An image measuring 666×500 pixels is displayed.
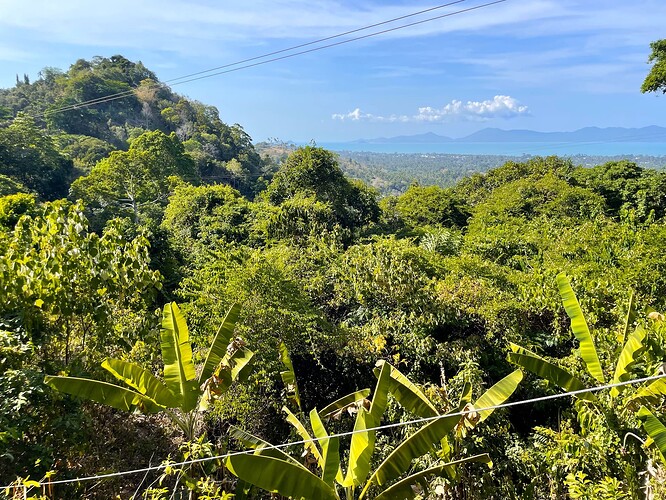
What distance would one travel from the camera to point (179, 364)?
4992mm

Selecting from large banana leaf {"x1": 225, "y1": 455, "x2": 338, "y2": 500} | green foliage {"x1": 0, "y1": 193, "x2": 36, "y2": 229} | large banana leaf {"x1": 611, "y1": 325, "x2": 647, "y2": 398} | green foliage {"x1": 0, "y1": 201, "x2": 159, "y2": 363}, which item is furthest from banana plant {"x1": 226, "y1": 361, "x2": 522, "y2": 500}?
green foliage {"x1": 0, "y1": 193, "x2": 36, "y2": 229}

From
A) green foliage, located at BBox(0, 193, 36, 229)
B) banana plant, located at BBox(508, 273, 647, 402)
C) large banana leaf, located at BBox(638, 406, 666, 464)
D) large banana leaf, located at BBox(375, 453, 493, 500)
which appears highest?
green foliage, located at BBox(0, 193, 36, 229)

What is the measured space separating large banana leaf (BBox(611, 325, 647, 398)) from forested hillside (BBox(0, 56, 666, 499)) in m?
0.02

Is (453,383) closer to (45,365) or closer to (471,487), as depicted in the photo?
(471,487)

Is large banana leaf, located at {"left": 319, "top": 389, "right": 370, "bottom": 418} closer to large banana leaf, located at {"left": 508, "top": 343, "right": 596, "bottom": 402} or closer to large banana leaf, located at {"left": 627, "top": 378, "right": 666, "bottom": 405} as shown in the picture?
large banana leaf, located at {"left": 508, "top": 343, "right": 596, "bottom": 402}

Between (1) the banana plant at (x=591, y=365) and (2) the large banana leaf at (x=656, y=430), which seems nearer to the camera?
(2) the large banana leaf at (x=656, y=430)

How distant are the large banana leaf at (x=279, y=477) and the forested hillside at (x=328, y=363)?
17mm

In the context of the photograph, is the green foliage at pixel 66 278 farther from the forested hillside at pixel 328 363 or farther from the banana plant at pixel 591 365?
the banana plant at pixel 591 365

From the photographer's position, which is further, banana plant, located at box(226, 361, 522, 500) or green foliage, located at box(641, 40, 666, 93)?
green foliage, located at box(641, 40, 666, 93)

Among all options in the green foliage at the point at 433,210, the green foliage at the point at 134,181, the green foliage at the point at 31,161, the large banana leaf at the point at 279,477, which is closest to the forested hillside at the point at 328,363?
the large banana leaf at the point at 279,477

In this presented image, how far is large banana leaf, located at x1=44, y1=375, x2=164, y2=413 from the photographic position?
4.53m

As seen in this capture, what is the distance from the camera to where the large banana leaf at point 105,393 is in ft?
14.9

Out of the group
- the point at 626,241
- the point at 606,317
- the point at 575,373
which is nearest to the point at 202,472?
the point at 575,373

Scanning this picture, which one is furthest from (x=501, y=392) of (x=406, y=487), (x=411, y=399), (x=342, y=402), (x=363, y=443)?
(x=342, y=402)
